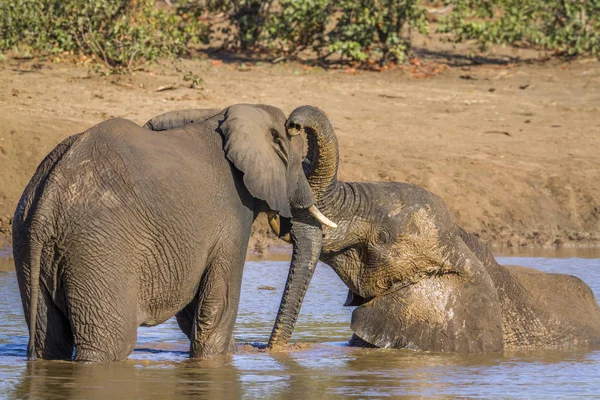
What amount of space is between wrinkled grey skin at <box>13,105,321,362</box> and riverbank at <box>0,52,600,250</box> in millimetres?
5247

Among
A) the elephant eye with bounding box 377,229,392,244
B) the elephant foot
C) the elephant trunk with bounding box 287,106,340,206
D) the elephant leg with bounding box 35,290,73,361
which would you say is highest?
the elephant trunk with bounding box 287,106,340,206

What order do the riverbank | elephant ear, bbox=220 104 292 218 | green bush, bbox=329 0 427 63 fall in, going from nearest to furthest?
elephant ear, bbox=220 104 292 218 → the riverbank → green bush, bbox=329 0 427 63

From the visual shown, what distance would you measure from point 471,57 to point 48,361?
12217 millimetres

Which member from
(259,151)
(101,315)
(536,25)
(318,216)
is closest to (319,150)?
(318,216)

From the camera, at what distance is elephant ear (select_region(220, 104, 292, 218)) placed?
7113 millimetres

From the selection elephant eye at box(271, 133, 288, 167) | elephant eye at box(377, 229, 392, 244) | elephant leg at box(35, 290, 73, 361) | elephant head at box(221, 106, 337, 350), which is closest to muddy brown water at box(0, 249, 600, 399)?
elephant leg at box(35, 290, 73, 361)

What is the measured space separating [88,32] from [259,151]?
28.7 feet

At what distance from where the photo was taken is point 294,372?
739 cm

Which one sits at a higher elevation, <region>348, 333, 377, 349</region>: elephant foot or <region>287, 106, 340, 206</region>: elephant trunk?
<region>287, 106, 340, 206</region>: elephant trunk

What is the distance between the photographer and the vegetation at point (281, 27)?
15.2 meters

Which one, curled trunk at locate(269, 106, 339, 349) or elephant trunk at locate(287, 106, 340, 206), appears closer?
elephant trunk at locate(287, 106, 340, 206)

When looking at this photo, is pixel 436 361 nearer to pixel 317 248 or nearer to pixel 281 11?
pixel 317 248

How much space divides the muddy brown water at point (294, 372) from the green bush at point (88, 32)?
6197 mm

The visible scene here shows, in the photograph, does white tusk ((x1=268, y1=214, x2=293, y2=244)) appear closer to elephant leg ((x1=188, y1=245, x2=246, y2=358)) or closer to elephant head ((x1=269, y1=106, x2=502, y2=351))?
elephant head ((x1=269, y1=106, x2=502, y2=351))
